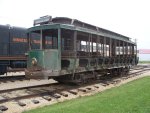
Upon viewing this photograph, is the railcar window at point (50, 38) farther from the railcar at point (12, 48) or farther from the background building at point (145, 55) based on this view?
the background building at point (145, 55)

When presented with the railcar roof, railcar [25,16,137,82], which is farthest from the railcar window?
the railcar roof

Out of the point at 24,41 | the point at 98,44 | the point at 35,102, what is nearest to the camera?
the point at 35,102

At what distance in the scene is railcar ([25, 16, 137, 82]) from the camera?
45.8 ft

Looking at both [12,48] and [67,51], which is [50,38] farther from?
[12,48]

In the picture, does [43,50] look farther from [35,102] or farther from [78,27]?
[35,102]

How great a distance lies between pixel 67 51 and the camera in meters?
14.7

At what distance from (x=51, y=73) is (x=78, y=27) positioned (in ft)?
9.34

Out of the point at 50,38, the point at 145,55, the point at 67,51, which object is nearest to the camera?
the point at 67,51

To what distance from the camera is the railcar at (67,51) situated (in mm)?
13961

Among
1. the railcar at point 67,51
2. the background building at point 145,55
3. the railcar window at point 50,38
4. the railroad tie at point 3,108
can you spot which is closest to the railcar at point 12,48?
the railcar at point 67,51

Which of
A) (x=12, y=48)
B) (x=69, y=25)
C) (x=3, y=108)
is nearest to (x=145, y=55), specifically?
(x=12, y=48)

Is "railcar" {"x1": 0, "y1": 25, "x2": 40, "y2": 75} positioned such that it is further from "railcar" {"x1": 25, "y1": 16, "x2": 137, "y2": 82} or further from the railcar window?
the railcar window

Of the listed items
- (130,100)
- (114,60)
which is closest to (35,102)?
(130,100)

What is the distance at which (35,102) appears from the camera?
11039 millimetres
